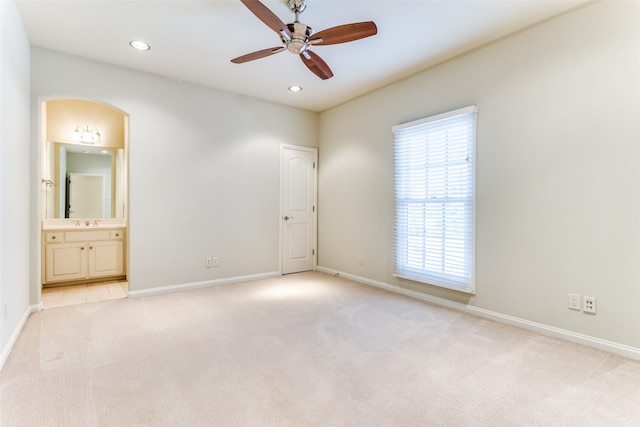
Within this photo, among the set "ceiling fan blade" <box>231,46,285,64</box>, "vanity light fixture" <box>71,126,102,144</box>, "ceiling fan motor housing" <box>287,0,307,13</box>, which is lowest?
"vanity light fixture" <box>71,126,102,144</box>

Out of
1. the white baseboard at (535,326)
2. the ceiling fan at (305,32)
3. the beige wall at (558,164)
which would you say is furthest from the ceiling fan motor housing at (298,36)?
the white baseboard at (535,326)

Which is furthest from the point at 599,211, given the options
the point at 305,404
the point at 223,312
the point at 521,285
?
the point at 223,312

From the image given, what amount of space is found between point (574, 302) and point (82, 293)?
17.6 ft

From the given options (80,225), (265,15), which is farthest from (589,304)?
(80,225)

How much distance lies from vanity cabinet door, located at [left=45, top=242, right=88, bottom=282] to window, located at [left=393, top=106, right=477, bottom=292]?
4347 millimetres

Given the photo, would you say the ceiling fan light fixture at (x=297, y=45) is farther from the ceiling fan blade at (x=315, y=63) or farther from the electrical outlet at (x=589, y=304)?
the electrical outlet at (x=589, y=304)

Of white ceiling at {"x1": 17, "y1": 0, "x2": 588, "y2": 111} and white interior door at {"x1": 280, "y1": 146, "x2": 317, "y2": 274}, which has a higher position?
white ceiling at {"x1": 17, "y1": 0, "x2": 588, "y2": 111}

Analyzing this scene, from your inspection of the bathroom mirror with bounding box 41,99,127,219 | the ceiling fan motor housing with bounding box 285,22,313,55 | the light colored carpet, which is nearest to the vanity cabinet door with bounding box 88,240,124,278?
the bathroom mirror with bounding box 41,99,127,219

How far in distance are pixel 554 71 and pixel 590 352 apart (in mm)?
2290

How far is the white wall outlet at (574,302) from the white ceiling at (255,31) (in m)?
2.36

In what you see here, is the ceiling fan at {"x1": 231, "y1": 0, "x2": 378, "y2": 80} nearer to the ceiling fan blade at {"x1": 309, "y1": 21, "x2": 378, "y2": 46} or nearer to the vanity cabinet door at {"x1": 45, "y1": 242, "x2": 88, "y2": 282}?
the ceiling fan blade at {"x1": 309, "y1": 21, "x2": 378, "y2": 46}

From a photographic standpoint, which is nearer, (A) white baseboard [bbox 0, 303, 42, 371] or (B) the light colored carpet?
(B) the light colored carpet

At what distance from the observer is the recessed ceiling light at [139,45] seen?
3115 mm

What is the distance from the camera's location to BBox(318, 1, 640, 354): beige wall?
7.63ft
